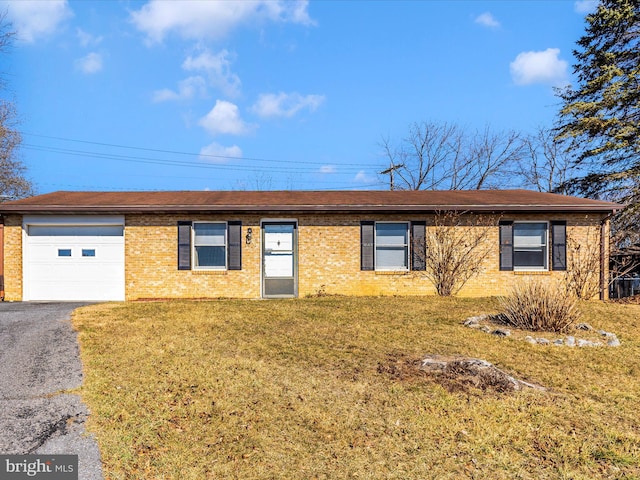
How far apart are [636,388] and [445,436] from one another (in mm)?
2881

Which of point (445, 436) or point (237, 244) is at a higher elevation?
point (237, 244)

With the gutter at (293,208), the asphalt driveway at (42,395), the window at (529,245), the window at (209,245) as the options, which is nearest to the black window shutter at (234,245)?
the window at (209,245)

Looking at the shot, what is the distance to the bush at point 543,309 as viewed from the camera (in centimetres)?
732

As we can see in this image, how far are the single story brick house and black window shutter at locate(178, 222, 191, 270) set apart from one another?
28 millimetres

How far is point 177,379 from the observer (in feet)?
15.9

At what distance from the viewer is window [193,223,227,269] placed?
12055mm

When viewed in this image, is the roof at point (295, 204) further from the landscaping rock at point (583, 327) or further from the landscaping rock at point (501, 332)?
the landscaping rock at point (501, 332)

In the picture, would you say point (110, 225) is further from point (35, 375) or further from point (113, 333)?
point (35, 375)

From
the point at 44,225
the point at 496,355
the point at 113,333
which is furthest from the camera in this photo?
the point at 44,225

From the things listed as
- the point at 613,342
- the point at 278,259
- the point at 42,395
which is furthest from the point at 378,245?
the point at 42,395

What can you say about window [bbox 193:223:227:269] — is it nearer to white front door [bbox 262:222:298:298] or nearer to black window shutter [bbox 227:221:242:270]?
black window shutter [bbox 227:221:242:270]

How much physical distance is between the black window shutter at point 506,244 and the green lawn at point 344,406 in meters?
4.90

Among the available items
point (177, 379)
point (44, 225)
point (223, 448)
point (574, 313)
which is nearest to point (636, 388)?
point (574, 313)

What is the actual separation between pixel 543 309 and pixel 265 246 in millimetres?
7363
